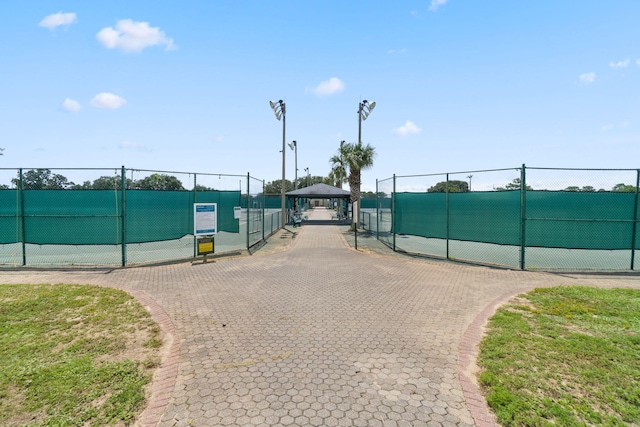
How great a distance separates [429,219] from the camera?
13.1m

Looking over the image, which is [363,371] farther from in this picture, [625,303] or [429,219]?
[429,219]

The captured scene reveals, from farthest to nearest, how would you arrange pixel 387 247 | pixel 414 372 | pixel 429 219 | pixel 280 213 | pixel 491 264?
pixel 280 213 < pixel 387 247 < pixel 429 219 < pixel 491 264 < pixel 414 372

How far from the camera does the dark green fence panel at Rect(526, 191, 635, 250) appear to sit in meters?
10.3

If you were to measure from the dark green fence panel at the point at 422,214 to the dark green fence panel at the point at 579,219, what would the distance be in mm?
2886

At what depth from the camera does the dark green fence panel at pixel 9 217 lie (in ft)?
35.1

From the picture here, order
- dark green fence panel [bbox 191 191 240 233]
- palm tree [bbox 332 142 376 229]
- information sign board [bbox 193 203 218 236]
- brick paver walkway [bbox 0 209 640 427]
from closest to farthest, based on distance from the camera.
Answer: brick paver walkway [bbox 0 209 640 427] < information sign board [bbox 193 203 218 236] < dark green fence panel [bbox 191 191 240 233] < palm tree [bbox 332 142 376 229]

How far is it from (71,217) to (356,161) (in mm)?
16424

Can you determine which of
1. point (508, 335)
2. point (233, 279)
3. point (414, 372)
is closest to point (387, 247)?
point (233, 279)

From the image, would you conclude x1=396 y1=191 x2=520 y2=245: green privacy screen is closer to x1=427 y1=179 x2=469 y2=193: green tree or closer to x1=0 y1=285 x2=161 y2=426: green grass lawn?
x1=427 y1=179 x2=469 y2=193: green tree

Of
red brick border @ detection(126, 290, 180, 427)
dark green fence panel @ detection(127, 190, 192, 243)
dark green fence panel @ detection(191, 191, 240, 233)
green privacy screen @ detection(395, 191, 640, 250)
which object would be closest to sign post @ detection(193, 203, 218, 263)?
dark green fence panel @ detection(127, 190, 192, 243)

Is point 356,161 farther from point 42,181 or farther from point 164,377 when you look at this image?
point 164,377

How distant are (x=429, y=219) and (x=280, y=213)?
14712 millimetres

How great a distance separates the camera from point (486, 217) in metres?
11.3

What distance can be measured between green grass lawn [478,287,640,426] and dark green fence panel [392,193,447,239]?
19.8 ft
